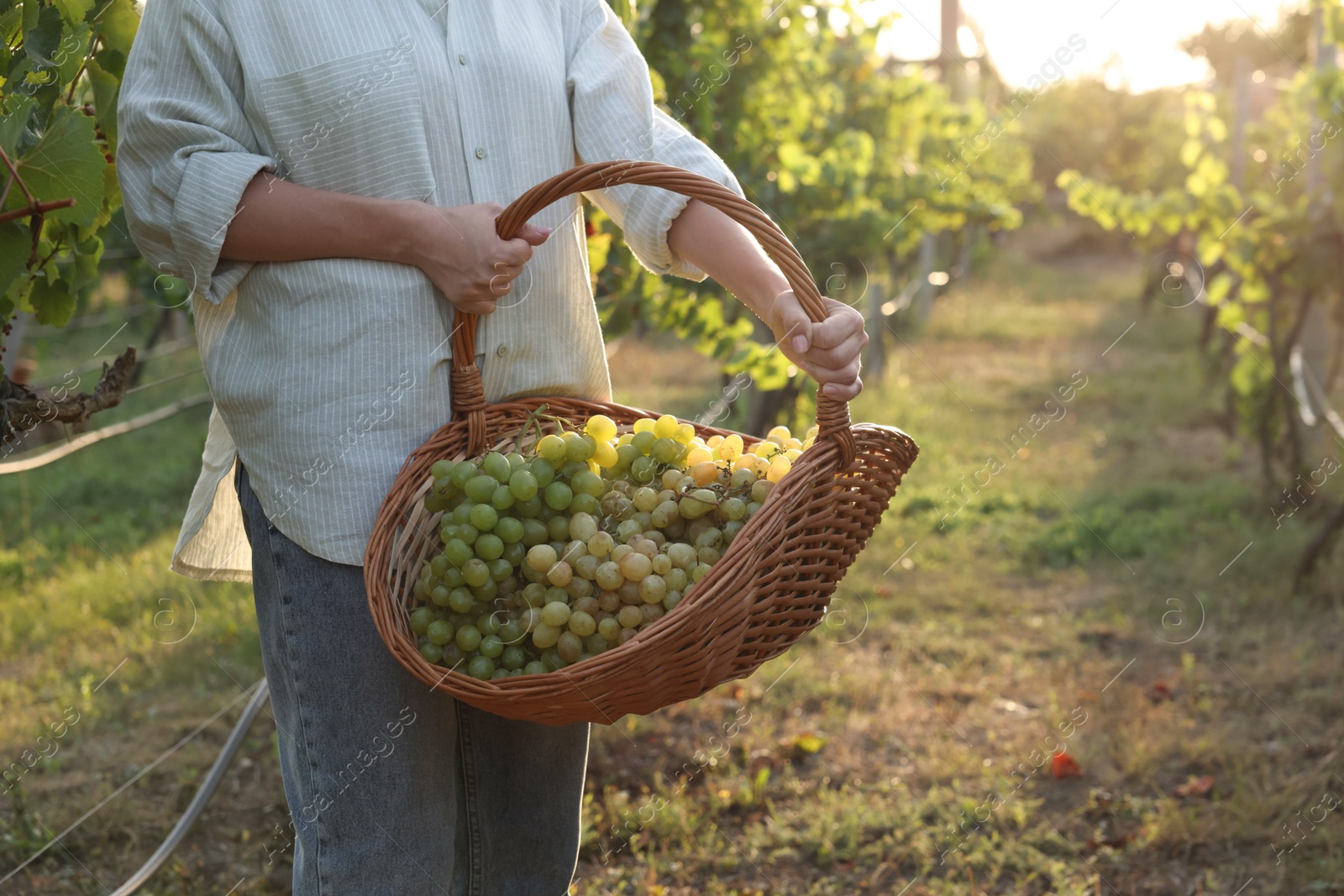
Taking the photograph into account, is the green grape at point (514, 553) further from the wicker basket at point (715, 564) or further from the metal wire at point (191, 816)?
the metal wire at point (191, 816)

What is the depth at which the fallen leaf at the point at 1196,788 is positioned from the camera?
2602 mm

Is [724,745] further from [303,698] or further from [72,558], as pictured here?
[72,558]

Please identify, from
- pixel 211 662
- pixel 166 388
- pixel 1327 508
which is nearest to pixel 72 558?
pixel 211 662

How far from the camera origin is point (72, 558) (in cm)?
433

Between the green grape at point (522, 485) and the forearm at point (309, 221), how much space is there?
0.29 m

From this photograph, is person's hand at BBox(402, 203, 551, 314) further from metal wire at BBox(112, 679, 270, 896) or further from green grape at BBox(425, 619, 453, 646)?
metal wire at BBox(112, 679, 270, 896)

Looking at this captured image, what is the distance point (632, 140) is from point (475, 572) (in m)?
0.58

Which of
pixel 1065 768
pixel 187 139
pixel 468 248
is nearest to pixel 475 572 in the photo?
pixel 468 248

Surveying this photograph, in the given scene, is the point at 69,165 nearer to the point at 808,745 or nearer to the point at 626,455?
the point at 626,455

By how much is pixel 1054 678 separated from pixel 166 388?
648 centimetres

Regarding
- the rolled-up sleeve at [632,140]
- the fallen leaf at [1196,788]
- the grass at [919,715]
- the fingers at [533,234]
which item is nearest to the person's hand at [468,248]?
the fingers at [533,234]

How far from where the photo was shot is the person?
1.21 meters

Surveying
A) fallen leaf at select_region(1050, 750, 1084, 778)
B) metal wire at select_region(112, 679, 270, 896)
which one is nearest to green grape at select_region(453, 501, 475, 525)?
metal wire at select_region(112, 679, 270, 896)

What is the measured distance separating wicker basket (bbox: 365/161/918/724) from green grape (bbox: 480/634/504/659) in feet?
0.28
